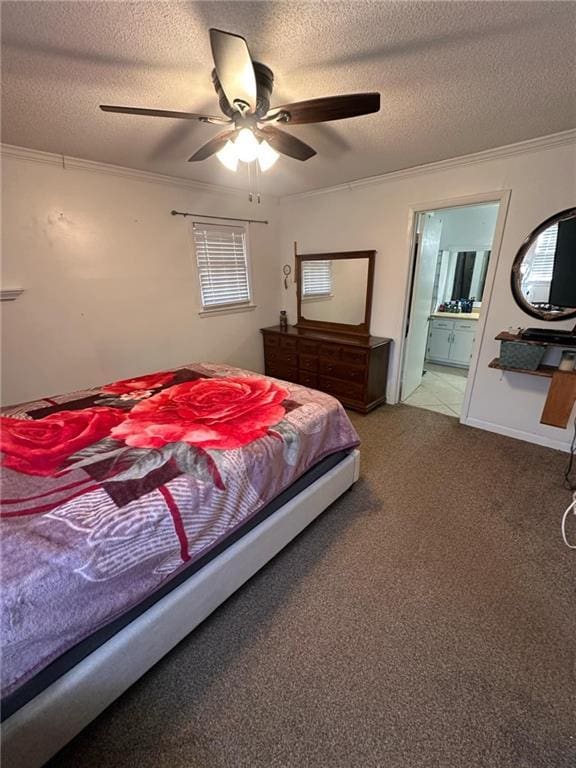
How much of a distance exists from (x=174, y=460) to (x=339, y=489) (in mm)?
1155

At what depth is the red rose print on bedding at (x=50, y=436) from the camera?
1305 millimetres

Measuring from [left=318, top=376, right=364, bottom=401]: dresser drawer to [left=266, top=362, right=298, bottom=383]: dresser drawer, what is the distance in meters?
0.39

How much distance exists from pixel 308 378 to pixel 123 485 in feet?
8.92

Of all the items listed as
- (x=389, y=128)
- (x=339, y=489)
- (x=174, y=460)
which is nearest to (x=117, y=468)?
(x=174, y=460)

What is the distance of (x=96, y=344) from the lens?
277 cm

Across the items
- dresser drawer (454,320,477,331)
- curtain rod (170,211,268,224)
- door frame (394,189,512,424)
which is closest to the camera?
door frame (394,189,512,424)

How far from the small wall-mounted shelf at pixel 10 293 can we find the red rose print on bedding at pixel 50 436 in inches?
45.8

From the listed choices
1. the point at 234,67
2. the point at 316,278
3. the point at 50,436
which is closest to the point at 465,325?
the point at 316,278

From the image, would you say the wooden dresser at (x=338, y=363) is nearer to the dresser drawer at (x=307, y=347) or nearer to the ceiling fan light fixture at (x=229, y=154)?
the dresser drawer at (x=307, y=347)

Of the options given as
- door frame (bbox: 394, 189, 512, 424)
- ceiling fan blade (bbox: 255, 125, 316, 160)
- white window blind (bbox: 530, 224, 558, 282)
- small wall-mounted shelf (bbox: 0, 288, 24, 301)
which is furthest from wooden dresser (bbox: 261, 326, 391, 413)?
small wall-mounted shelf (bbox: 0, 288, 24, 301)

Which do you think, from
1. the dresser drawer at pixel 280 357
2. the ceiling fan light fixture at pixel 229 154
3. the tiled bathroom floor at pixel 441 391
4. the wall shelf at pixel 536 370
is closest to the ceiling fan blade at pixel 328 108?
the ceiling fan light fixture at pixel 229 154

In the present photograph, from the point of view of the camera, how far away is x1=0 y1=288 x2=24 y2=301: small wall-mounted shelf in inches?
Answer: 88.6

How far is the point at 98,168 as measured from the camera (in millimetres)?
2486

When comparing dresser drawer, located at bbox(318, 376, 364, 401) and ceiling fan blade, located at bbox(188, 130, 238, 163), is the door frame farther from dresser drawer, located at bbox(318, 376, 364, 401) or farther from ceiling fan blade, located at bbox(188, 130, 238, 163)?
ceiling fan blade, located at bbox(188, 130, 238, 163)
